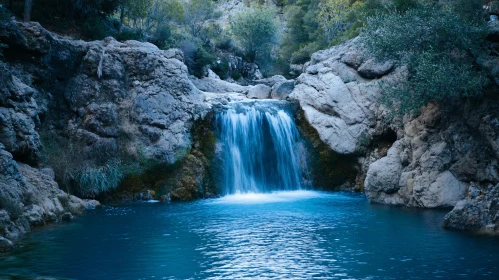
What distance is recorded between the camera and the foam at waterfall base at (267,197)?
23.4m

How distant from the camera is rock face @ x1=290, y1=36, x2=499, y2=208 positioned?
67.0ft

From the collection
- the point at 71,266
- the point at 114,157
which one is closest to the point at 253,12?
the point at 114,157

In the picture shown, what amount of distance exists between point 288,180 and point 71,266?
54.4 feet

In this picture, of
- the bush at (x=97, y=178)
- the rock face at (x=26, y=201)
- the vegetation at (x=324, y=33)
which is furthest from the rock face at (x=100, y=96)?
the vegetation at (x=324, y=33)

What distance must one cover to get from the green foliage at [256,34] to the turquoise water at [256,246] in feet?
109

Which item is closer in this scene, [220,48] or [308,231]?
[308,231]

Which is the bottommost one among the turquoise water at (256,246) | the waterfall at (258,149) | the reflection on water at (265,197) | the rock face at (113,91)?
the turquoise water at (256,246)

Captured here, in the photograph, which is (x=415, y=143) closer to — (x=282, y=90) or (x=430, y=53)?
(x=430, y=53)

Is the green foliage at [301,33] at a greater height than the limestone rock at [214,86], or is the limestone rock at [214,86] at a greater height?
the green foliage at [301,33]

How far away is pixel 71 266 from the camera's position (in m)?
12.1

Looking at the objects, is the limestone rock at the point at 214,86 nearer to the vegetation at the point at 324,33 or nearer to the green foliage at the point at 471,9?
the vegetation at the point at 324,33

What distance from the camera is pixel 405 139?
22906 mm

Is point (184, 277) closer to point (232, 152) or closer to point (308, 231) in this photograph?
point (308, 231)

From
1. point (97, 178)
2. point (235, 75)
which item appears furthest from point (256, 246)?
point (235, 75)
